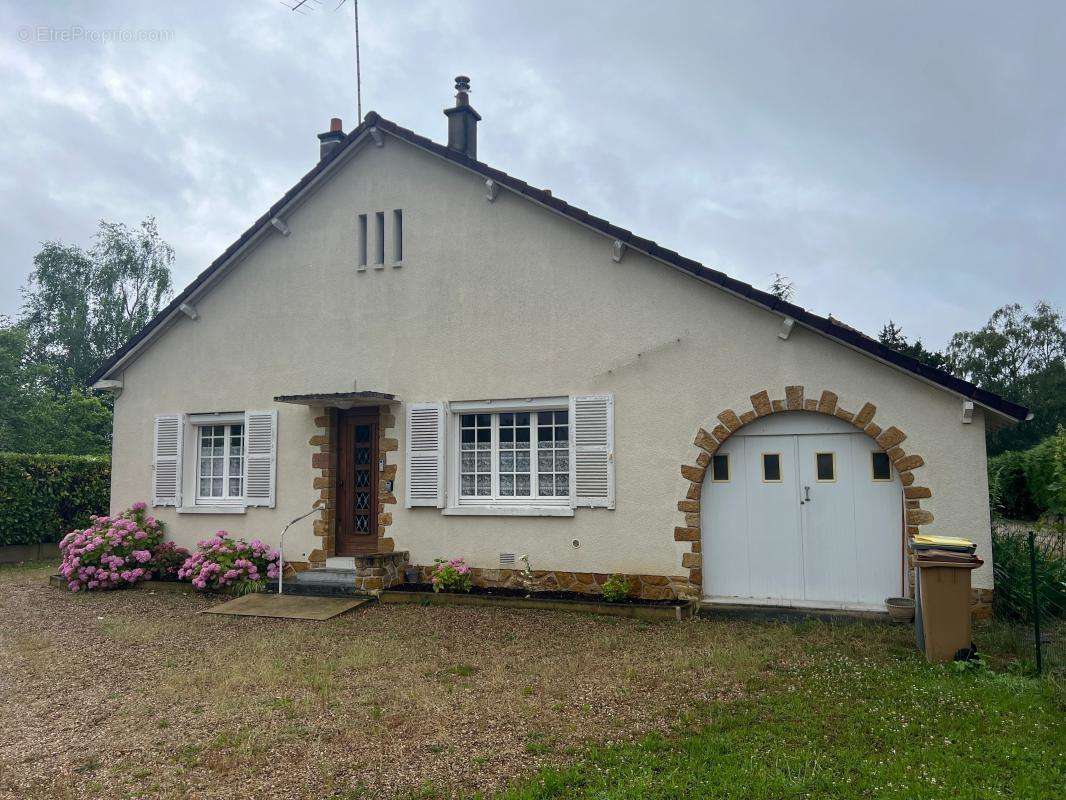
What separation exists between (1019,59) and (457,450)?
9.23 metres

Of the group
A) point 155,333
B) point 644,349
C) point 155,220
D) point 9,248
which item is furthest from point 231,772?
point 9,248

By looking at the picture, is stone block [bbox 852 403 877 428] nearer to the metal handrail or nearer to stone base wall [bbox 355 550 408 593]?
stone base wall [bbox 355 550 408 593]

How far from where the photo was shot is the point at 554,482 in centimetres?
907

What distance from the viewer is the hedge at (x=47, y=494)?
1362 cm

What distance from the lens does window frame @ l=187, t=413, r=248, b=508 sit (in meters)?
10.7

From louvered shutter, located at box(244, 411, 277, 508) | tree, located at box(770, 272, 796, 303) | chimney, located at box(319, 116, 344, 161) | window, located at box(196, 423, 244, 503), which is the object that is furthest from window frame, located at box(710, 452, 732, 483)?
tree, located at box(770, 272, 796, 303)

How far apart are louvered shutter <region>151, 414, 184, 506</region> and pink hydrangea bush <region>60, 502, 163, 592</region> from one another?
568 mm

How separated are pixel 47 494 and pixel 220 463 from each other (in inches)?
226

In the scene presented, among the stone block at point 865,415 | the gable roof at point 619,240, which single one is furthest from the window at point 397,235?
the stone block at point 865,415

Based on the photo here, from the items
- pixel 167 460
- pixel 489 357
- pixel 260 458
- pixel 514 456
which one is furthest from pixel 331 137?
pixel 514 456

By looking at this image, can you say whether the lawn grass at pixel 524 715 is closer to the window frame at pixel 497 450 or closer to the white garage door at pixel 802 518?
the white garage door at pixel 802 518

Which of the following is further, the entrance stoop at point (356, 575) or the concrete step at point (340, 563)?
the concrete step at point (340, 563)

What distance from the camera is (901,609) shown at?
7191mm

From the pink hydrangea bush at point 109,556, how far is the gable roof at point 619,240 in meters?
2.65
